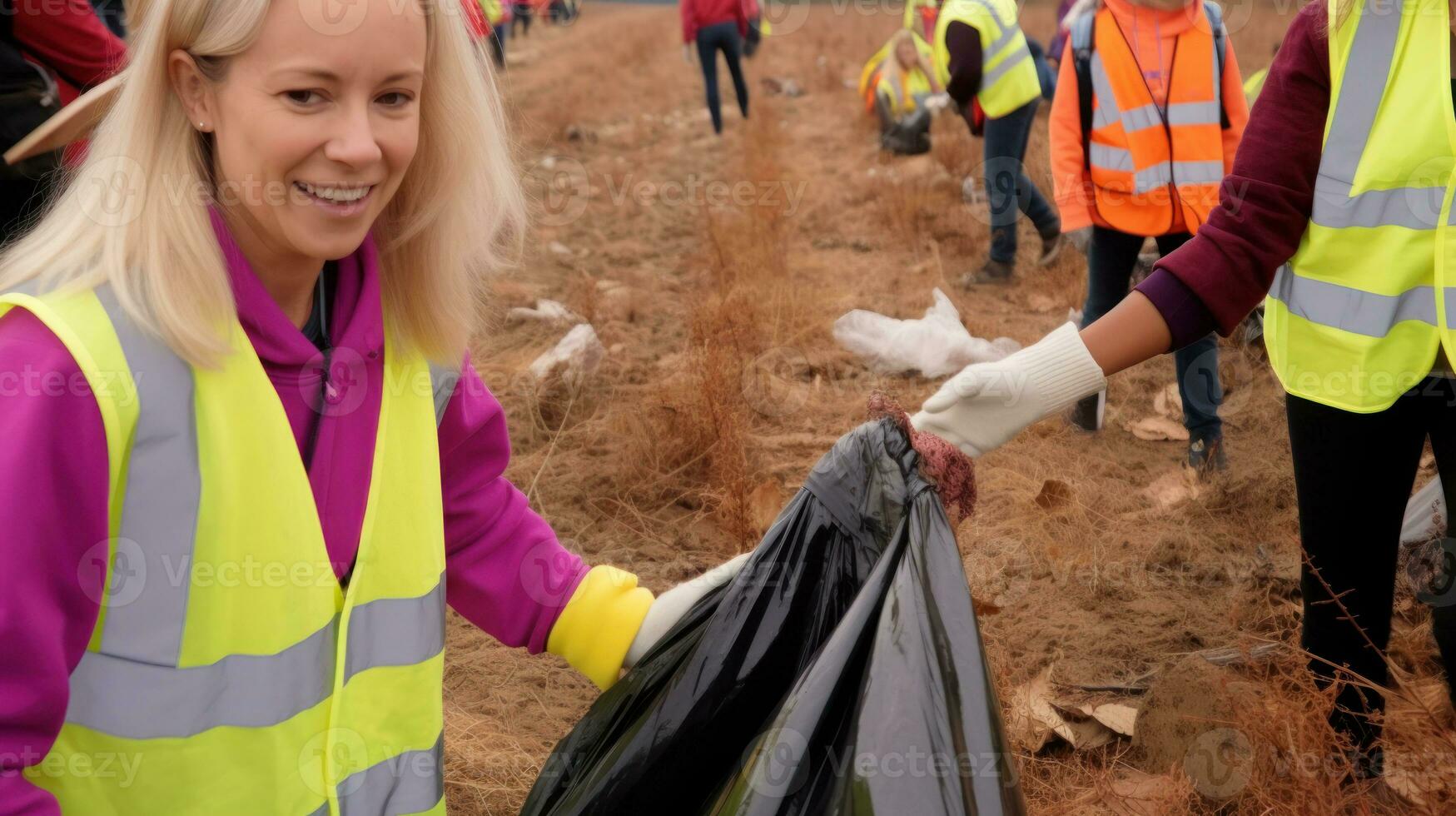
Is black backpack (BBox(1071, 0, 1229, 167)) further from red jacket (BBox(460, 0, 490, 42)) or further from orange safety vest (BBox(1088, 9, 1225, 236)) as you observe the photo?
red jacket (BBox(460, 0, 490, 42))

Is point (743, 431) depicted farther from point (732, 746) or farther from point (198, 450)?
point (198, 450)

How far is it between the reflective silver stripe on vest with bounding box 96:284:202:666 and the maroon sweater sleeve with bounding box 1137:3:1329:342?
140cm

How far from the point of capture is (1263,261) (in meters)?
1.86

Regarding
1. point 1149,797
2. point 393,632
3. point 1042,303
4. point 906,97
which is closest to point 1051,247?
point 1042,303

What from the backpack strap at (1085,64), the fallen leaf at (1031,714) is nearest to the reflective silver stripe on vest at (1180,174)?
the backpack strap at (1085,64)

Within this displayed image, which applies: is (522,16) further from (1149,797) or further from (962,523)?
(1149,797)

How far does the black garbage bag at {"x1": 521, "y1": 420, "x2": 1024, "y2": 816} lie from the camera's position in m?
1.28

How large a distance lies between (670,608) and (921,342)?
3.14m

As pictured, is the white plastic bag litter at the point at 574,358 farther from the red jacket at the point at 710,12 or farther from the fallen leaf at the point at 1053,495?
the red jacket at the point at 710,12

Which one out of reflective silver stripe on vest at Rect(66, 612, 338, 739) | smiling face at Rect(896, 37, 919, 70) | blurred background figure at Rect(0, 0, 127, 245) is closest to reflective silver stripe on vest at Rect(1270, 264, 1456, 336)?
reflective silver stripe on vest at Rect(66, 612, 338, 739)

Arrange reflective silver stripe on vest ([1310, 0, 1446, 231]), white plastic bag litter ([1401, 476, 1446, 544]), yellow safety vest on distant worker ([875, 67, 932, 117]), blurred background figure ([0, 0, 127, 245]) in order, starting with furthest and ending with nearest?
yellow safety vest on distant worker ([875, 67, 932, 117]), blurred background figure ([0, 0, 127, 245]), white plastic bag litter ([1401, 476, 1446, 544]), reflective silver stripe on vest ([1310, 0, 1446, 231])

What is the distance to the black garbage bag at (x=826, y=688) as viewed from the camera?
1.28 m

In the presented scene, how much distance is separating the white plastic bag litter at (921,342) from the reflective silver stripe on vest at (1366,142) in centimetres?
270

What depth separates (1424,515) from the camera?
9.21 ft
